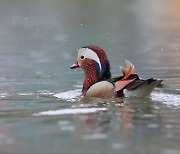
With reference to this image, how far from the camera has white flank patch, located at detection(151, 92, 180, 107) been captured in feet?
34.8

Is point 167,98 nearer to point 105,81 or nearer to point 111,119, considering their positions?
point 105,81

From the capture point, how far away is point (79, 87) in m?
12.6

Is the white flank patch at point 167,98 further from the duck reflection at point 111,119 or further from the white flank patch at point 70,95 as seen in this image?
the white flank patch at point 70,95

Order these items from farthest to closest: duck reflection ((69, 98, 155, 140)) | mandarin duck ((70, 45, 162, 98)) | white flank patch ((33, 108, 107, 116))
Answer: mandarin duck ((70, 45, 162, 98)), white flank patch ((33, 108, 107, 116)), duck reflection ((69, 98, 155, 140))

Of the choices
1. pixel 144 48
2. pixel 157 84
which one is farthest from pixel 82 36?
pixel 157 84

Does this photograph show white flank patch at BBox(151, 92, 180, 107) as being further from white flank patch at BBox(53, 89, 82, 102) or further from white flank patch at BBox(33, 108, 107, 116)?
white flank patch at BBox(53, 89, 82, 102)

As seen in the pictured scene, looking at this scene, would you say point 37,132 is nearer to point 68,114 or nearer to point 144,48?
point 68,114

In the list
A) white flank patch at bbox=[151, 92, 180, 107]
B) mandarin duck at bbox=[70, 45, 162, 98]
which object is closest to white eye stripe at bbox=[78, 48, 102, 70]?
mandarin duck at bbox=[70, 45, 162, 98]

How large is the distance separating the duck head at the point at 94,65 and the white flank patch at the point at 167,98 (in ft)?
2.80

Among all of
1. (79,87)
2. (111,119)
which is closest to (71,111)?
(111,119)

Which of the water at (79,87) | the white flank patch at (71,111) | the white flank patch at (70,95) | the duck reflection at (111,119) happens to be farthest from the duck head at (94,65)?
the white flank patch at (71,111)

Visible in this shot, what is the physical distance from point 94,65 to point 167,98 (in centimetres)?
146

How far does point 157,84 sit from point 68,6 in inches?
900

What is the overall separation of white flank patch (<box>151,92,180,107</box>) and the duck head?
85 centimetres
